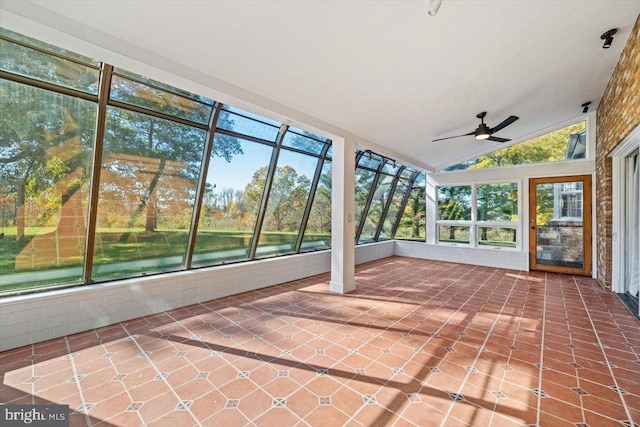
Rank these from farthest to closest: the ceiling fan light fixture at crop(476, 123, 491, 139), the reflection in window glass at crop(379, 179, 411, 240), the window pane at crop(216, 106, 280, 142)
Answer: the reflection in window glass at crop(379, 179, 411, 240) < the ceiling fan light fixture at crop(476, 123, 491, 139) < the window pane at crop(216, 106, 280, 142)

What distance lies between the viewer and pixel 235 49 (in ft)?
8.41

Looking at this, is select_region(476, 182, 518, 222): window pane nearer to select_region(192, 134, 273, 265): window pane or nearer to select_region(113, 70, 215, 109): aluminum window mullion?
select_region(192, 134, 273, 265): window pane

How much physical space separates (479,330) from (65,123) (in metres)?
5.12

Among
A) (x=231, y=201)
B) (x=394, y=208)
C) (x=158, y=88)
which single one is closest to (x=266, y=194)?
(x=231, y=201)

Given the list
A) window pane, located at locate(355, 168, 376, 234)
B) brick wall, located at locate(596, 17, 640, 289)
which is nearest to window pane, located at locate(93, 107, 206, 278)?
window pane, located at locate(355, 168, 376, 234)

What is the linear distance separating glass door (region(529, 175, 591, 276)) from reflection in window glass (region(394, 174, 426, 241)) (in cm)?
270

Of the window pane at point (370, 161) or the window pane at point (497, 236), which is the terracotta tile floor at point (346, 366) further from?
the window pane at point (370, 161)

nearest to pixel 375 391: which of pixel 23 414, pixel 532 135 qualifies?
pixel 23 414

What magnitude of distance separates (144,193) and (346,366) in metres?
3.21

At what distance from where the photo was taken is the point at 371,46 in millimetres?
2713

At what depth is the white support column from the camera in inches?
185

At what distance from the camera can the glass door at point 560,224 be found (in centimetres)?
594

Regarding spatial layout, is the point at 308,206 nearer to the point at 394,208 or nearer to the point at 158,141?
the point at 158,141

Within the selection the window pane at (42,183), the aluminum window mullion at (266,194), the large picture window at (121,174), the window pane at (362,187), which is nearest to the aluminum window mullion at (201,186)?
the large picture window at (121,174)
